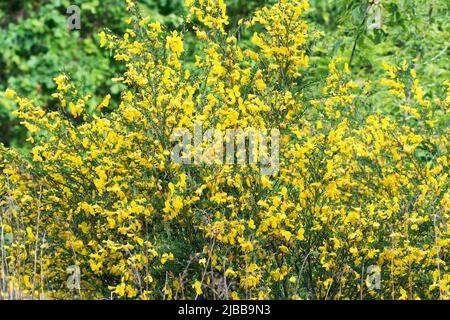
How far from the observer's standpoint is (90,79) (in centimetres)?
815

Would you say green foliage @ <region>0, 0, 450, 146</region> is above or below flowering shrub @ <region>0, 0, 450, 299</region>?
above

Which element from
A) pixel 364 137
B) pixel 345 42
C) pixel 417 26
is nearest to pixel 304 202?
pixel 364 137

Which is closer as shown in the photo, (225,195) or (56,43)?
(225,195)

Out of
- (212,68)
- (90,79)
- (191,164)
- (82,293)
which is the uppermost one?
(90,79)

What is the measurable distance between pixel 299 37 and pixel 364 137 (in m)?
0.55

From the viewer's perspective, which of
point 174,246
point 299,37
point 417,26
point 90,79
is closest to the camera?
point 174,246

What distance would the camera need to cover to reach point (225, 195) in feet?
11.4

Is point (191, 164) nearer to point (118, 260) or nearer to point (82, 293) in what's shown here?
point (118, 260)

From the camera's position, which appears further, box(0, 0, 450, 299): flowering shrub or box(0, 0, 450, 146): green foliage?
box(0, 0, 450, 146): green foliage

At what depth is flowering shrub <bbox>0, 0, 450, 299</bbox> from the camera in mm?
3525

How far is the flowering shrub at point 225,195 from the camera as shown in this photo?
11.6 feet

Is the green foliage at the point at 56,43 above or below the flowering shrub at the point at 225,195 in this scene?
above

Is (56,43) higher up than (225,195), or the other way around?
(56,43)

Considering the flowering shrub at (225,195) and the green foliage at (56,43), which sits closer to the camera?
the flowering shrub at (225,195)
